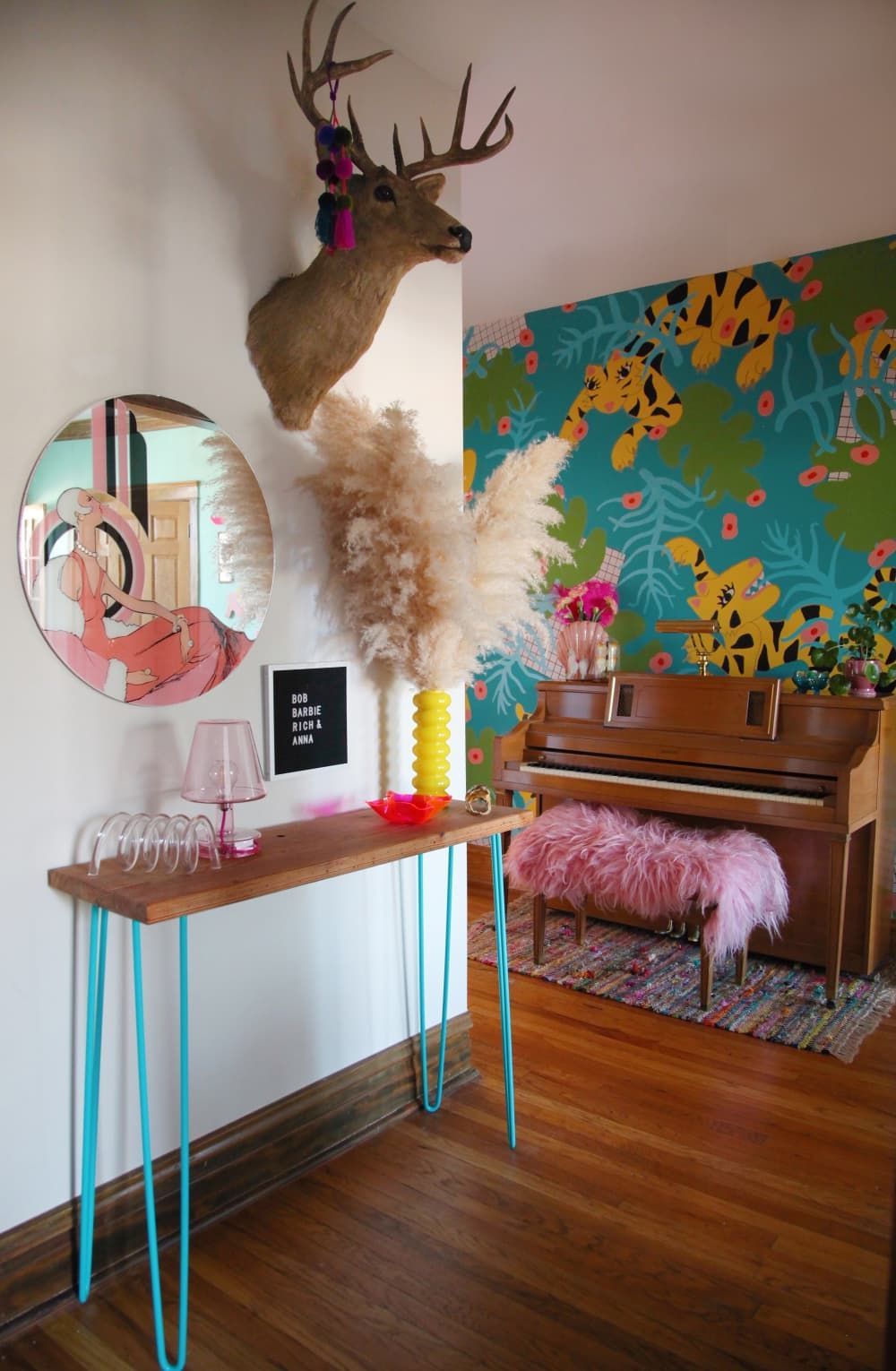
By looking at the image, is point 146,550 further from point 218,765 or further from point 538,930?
point 538,930

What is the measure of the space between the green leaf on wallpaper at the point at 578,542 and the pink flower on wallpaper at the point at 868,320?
1285 millimetres

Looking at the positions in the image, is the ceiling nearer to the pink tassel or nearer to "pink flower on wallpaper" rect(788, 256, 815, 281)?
"pink flower on wallpaper" rect(788, 256, 815, 281)

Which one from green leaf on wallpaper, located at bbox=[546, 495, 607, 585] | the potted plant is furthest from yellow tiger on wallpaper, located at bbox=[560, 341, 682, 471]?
the potted plant


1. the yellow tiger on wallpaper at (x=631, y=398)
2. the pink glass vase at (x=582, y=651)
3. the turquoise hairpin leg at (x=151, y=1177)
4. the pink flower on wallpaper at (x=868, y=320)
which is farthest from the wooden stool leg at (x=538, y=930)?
the pink flower on wallpaper at (x=868, y=320)

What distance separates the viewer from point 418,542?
6.91 ft

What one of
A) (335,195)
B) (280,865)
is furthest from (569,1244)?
(335,195)

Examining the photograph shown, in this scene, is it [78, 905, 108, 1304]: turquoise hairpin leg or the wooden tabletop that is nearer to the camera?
the wooden tabletop

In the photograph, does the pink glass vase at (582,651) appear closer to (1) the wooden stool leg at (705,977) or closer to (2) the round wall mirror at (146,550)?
(1) the wooden stool leg at (705,977)

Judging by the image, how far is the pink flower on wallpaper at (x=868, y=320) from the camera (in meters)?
3.62

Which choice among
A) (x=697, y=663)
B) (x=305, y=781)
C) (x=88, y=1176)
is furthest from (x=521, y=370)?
(x=88, y=1176)

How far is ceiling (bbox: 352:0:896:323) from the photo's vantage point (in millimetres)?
2250

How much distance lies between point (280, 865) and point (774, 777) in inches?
82.7

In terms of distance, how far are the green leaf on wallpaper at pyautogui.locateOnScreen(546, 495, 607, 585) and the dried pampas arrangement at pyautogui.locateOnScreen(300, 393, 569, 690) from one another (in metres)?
2.16

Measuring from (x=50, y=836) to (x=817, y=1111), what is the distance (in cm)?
195
